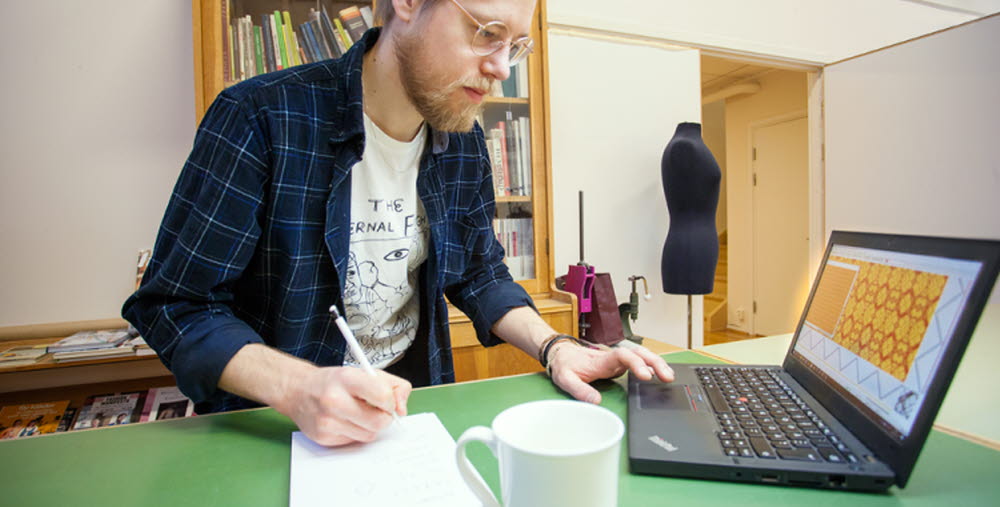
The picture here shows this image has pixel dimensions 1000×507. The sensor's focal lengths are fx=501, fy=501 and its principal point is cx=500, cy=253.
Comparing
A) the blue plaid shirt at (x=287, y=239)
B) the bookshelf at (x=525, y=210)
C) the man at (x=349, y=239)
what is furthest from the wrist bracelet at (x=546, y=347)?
the bookshelf at (x=525, y=210)

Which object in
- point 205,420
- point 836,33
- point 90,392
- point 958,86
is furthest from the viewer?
point 836,33

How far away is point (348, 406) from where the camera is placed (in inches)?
22.4

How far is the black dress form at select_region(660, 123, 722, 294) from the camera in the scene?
2.37m

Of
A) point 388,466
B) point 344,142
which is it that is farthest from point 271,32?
point 388,466

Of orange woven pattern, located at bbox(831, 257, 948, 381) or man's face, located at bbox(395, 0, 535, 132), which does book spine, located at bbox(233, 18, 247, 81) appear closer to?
man's face, located at bbox(395, 0, 535, 132)

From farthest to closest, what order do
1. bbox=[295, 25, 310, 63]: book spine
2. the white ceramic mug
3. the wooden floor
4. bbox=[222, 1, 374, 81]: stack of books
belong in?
the wooden floor → bbox=[295, 25, 310, 63]: book spine → bbox=[222, 1, 374, 81]: stack of books → the white ceramic mug

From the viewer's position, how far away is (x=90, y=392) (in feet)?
5.56

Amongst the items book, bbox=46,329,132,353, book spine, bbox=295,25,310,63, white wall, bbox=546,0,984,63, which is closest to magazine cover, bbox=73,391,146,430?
book, bbox=46,329,132,353

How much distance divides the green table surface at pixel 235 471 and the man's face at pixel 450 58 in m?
0.54

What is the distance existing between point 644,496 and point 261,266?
0.69 m

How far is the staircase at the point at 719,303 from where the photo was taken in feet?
17.1

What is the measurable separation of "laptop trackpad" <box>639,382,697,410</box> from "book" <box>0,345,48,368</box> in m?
1.72

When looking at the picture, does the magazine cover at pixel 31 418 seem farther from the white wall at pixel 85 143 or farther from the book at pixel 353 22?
the book at pixel 353 22

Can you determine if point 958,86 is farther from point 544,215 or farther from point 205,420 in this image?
point 205,420
